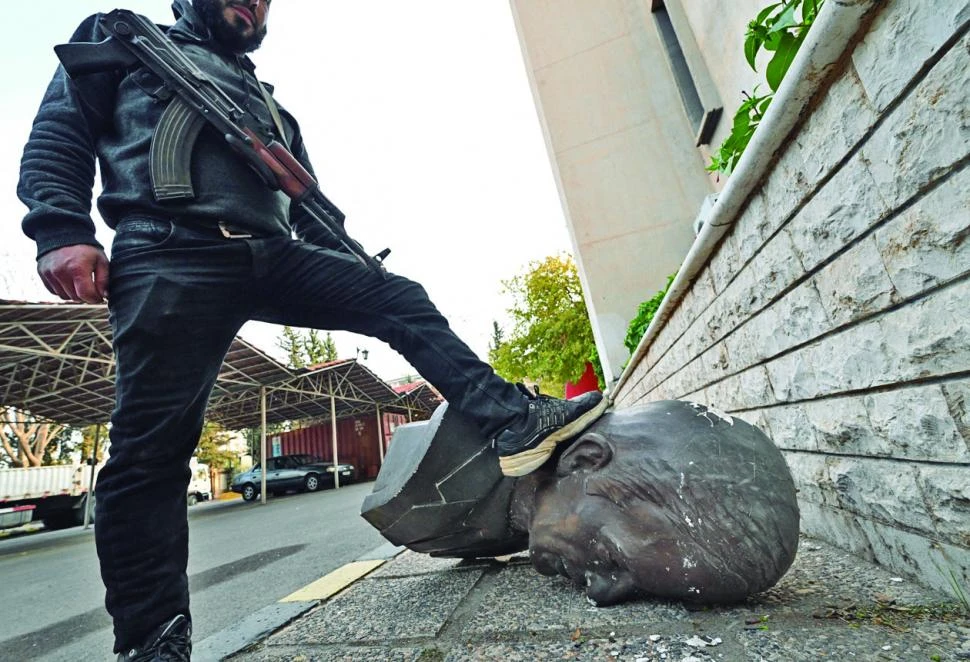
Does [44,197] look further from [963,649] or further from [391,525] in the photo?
[963,649]

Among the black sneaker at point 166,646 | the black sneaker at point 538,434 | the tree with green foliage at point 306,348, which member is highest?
the tree with green foliage at point 306,348

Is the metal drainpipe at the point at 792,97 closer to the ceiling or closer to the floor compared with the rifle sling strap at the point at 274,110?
closer to the floor

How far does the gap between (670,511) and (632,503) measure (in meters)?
0.09

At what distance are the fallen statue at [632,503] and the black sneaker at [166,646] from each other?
1.77ft

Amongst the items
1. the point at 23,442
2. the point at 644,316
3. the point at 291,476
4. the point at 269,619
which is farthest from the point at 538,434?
the point at 23,442

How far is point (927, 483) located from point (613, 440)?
2.10 ft

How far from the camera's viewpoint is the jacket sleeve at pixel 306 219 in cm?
171

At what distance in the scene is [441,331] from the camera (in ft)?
4.50

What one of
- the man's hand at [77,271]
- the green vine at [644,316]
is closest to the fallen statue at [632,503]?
the man's hand at [77,271]

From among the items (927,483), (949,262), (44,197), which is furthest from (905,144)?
(44,197)

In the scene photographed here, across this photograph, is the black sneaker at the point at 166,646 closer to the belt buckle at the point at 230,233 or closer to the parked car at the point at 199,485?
the belt buckle at the point at 230,233

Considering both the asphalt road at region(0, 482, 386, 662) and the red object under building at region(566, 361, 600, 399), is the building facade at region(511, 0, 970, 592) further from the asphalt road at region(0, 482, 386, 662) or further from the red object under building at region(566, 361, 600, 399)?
the red object under building at region(566, 361, 600, 399)

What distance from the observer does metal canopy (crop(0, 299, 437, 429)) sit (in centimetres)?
779

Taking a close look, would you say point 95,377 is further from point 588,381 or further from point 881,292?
point 881,292
